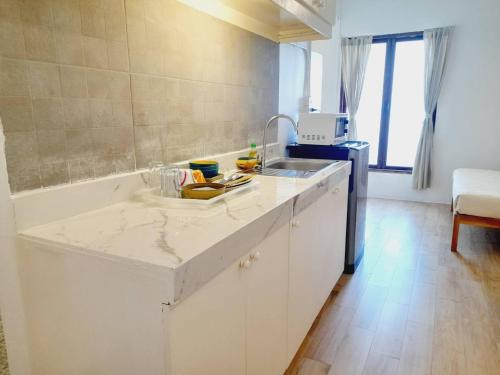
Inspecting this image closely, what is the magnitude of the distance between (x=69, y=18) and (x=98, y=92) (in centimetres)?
24

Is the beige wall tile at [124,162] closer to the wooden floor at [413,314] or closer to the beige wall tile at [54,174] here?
the beige wall tile at [54,174]

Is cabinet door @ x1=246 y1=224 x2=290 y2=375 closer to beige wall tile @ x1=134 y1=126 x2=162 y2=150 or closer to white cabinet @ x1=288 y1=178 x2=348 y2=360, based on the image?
white cabinet @ x1=288 y1=178 x2=348 y2=360

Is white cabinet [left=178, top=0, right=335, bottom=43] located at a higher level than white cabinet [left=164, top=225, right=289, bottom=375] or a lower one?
higher

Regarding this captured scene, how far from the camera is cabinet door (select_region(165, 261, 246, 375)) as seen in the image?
85 cm

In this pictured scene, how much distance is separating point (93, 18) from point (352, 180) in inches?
76.1

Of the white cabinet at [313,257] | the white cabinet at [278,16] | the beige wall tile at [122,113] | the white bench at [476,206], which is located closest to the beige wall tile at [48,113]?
the beige wall tile at [122,113]

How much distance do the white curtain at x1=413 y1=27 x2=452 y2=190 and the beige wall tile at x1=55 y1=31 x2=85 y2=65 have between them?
4.52 metres

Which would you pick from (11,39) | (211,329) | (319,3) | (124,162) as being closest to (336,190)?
(319,3)

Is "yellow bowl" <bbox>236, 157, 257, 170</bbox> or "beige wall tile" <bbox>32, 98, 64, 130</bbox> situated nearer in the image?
"beige wall tile" <bbox>32, 98, 64, 130</bbox>

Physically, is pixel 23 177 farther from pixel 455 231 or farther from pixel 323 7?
pixel 455 231

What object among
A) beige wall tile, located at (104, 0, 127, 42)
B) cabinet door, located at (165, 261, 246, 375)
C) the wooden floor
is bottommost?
the wooden floor

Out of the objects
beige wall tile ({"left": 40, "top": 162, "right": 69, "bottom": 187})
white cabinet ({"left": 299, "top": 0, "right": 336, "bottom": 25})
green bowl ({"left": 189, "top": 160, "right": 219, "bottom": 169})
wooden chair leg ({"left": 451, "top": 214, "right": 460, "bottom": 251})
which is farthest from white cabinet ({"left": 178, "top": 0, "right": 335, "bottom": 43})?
wooden chair leg ({"left": 451, "top": 214, "right": 460, "bottom": 251})

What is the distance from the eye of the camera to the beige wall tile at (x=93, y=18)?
1.17m

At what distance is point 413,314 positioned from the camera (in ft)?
7.25
